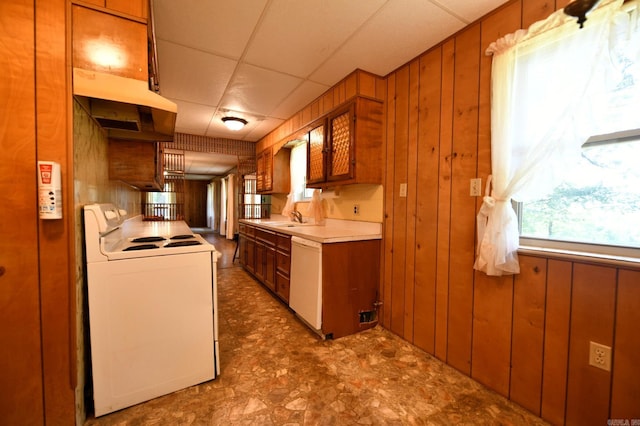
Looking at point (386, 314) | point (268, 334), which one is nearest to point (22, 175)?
point (268, 334)

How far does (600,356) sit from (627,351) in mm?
105

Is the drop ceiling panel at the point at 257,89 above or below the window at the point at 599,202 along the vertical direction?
above

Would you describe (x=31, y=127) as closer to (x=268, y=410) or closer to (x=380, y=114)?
(x=268, y=410)

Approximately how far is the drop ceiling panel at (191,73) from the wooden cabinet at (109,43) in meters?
0.76

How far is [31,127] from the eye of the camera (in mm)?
1210

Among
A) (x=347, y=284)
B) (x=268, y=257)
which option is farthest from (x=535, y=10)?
(x=268, y=257)

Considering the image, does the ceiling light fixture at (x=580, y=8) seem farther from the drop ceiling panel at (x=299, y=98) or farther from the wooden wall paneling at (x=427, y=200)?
the drop ceiling panel at (x=299, y=98)

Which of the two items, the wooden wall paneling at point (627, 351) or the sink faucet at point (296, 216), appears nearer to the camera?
the wooden wall paneling at point (627, 351)

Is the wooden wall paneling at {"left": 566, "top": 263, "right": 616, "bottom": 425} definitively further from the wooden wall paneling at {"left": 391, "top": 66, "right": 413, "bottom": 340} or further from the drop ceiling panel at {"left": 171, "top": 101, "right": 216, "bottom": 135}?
the drop ceiling panel at {"left": 171, "top": 101, "right": 216, "bottom": 135}

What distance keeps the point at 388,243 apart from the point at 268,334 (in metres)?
1.39

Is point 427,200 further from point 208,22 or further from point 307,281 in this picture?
point 208,22

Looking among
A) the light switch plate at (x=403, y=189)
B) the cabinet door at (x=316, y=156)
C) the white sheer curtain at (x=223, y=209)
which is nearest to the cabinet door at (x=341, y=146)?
the cabinet door at (x=316, y=156)

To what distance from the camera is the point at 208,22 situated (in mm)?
1828

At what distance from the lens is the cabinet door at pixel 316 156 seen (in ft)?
9.48
